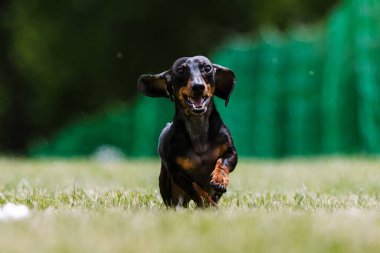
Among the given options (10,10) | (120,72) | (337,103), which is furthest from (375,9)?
(10,10)

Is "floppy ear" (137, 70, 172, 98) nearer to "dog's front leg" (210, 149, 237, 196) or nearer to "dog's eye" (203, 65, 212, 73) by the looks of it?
"dog's eye" (203, 65, 212, 73)

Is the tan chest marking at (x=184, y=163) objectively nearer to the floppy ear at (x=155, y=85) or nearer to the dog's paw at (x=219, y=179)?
the dog's paw at (x=219, y=179)

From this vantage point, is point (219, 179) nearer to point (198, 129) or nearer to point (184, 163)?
point (184, 163)

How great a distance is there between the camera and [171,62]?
967 inches

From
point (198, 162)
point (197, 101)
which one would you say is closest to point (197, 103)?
point (197, 101)

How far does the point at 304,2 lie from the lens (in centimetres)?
2891

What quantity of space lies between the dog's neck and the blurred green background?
10.8 metres

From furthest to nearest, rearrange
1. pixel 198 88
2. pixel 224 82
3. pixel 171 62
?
1. pixel 171 62
2. pixel 224 82
3. pixel 198 88

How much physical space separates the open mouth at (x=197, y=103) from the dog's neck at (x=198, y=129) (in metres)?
0.10

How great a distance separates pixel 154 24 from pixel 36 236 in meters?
21.9

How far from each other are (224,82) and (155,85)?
1.55ft

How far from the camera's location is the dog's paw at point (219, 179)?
17.0 feet

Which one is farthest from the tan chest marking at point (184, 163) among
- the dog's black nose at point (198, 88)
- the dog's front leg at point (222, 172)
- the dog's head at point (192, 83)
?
the dog's black nose at point (198, 88)

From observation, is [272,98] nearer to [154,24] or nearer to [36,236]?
[154,24]
